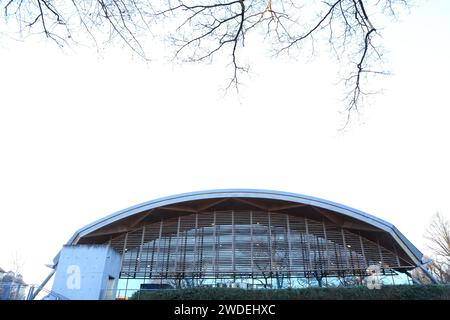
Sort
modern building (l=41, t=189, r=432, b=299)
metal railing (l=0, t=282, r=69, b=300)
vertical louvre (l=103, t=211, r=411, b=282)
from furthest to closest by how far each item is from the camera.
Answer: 1. vertical louvre (l=103, t=211, r=411, b=282)
2. modern building (l=41, t=189, r=432, b=299)
3. metal railing (l=0, t=282, r=69, b=300)

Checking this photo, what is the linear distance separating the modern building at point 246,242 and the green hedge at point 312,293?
225cm

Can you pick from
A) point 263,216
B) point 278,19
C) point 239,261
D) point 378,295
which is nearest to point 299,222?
point 263,216

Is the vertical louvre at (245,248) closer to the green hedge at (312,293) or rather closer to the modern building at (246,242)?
the modern building at (246,242)

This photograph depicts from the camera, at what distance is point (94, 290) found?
11.8m

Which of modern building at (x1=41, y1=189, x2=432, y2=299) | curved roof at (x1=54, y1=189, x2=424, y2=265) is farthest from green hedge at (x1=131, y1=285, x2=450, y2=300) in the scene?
curved roof at (x1=54, y1=189, x2=424, y2=265)

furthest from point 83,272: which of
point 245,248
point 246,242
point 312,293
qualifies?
point 312,293

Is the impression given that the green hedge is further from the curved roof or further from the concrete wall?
the curved roof

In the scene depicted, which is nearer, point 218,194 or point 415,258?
point 415,258

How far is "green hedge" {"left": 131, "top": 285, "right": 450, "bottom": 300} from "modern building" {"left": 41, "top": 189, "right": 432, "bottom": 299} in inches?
88.5

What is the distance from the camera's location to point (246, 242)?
1645 centimetres

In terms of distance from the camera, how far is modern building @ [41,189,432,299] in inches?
603
